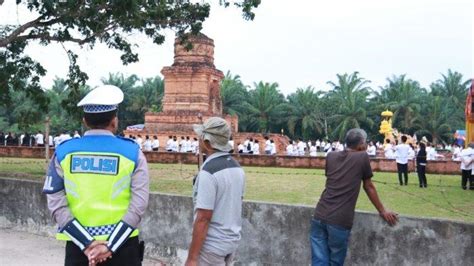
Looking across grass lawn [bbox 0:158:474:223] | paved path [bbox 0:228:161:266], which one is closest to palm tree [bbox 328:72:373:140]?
grass lawn [bbox 0:158:474:223]

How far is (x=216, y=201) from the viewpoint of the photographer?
3438 mm

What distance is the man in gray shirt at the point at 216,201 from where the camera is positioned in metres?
3.38

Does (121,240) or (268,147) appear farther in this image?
(268,147)

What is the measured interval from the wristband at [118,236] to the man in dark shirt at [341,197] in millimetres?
2019

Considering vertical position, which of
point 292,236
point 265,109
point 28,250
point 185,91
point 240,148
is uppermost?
point 265,109

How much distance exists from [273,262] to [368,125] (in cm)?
4599

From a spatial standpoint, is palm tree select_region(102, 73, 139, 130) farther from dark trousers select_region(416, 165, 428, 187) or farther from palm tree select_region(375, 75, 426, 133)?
dark trousers select_region(416, 165, 428, 187)

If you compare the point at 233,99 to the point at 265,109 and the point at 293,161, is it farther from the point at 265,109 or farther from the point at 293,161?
the point at 293,161

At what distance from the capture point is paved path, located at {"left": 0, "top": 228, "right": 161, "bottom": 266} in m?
6.36

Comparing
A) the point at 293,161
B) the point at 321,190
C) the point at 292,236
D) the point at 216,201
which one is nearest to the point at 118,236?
the point at 216,201

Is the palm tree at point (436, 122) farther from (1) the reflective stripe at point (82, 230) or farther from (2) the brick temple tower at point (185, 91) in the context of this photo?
(1) the reflective stripe at point (82, 230)

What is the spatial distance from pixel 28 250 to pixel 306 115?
46894 mm

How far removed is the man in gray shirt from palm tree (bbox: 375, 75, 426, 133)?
154 ft

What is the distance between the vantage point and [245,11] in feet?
42.6
